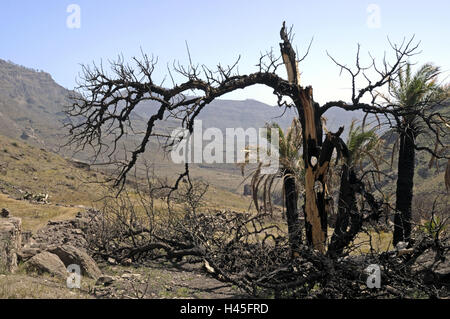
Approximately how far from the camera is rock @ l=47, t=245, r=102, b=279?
A: 7.21 m

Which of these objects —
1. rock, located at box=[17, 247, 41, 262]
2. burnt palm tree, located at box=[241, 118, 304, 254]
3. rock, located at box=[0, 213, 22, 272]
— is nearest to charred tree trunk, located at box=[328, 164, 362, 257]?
burnt palm tree, located at box=[241, 118, 304, 254]

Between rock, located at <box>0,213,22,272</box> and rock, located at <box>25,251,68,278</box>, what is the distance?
0.27 metres

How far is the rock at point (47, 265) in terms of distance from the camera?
6507mm

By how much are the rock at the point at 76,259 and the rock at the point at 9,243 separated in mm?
676

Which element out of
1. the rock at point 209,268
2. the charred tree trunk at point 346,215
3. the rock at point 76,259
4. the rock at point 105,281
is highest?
the charred tree trunk at point 346,215

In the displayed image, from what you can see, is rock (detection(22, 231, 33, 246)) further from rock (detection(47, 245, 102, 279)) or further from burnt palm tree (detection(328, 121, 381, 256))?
burnt palm tree (detection(328, 121, 381, 256))

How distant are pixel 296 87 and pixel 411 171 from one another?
16.7 ft

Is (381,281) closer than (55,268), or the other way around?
(381,281)

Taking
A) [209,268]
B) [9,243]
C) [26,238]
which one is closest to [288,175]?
[209,268]

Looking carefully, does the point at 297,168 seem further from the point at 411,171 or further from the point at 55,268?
the point at 55,268

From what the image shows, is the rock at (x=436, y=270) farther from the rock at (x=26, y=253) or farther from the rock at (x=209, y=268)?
the rock at (x=26, y=253)

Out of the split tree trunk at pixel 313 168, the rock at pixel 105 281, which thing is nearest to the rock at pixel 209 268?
the rock at pixel 105 281

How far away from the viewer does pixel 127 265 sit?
868 cm
